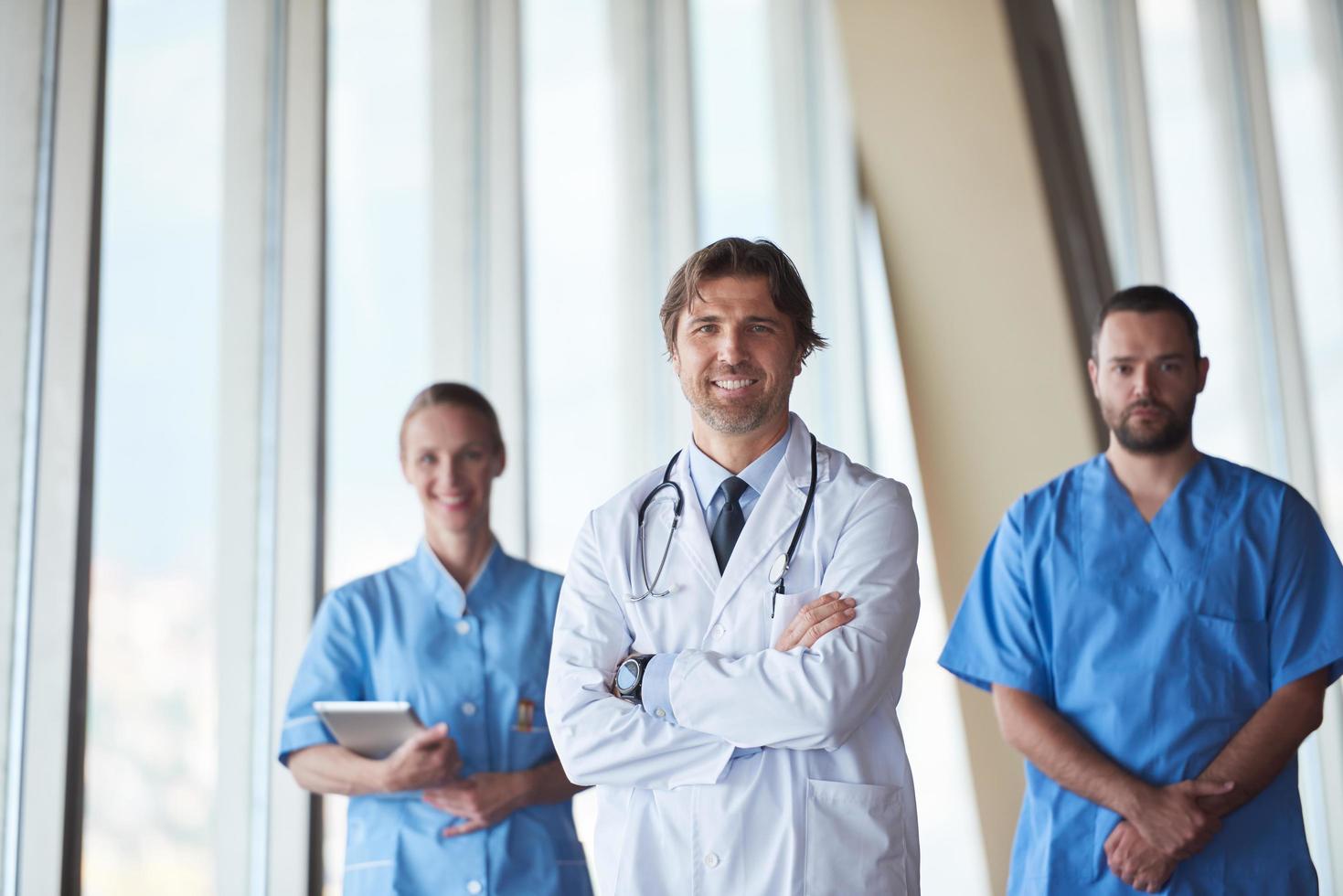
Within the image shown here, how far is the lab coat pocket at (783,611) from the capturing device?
1850 mm

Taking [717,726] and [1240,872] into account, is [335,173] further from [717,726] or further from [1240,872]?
[1240,872]

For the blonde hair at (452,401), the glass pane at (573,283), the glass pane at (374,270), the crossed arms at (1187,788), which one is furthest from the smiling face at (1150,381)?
the glass pane at (374,270)

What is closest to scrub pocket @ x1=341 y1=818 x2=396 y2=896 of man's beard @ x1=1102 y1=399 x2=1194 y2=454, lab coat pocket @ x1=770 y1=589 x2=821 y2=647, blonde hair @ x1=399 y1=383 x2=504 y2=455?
blonde hair @ x1=399 y1=383 x2=504 y2=455

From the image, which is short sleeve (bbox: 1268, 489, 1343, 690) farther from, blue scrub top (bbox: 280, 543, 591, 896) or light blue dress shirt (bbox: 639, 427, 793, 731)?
blue scrub top (bbox: 280, 543, 591, 896)

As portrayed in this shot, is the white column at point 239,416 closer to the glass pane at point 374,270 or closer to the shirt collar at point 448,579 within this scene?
the glass pane at point 374,270

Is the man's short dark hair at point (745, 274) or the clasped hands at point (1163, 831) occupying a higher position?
the man's short dark hair at point (745, 274)

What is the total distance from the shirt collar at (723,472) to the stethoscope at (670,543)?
0.03 m

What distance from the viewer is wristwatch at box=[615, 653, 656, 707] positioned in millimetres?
1854

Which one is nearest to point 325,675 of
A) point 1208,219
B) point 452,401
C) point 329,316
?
point 452,401

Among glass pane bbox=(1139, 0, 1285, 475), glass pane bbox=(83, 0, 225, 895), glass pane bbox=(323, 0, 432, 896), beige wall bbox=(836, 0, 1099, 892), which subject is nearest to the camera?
glass pane bbox=(83, 0, 225, 895)

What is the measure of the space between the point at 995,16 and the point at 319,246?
2426 millimetres

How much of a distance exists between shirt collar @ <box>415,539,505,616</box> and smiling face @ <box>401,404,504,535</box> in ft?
0.22

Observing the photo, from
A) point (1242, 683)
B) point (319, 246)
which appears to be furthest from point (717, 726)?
point (319, 246)

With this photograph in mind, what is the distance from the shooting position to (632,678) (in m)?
1.86
